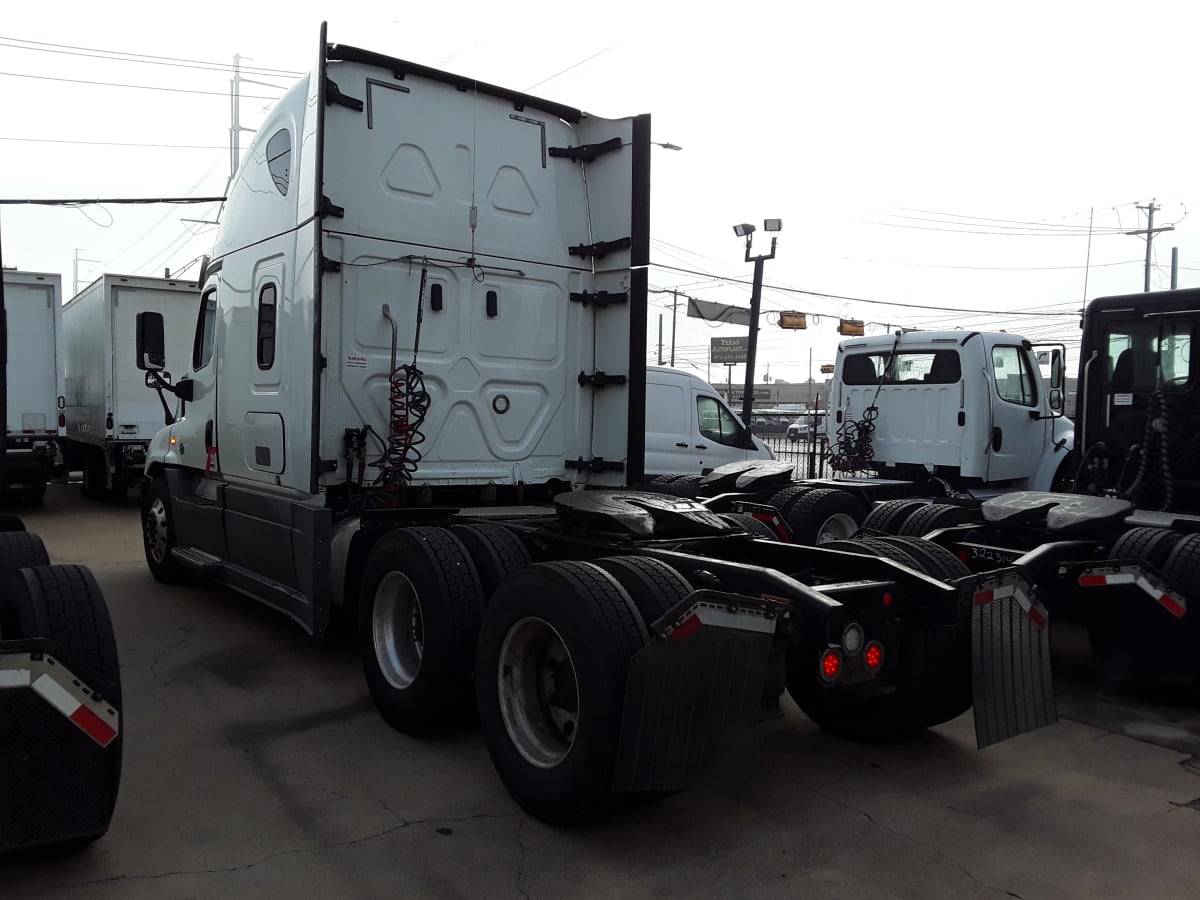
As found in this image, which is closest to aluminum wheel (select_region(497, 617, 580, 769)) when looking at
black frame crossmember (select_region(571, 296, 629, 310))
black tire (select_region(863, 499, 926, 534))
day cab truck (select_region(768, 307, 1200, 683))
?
day cab truck (select_region(768, 307, 1200, 683))

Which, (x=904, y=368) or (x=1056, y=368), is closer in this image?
(x=1056, y=368)

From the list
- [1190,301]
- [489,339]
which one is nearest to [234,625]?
[489,339]

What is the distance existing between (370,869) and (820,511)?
5345 mm

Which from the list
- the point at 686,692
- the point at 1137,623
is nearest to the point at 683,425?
the point at 1137,623

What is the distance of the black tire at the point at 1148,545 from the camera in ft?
17.9

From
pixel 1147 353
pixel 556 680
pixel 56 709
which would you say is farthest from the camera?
pixel 1147 353

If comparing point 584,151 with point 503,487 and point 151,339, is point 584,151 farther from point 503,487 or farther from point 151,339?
point 151,339

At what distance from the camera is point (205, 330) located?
25.2 feet

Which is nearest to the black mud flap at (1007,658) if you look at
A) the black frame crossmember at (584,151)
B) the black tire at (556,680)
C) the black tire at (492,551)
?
the black tire at (556,680)

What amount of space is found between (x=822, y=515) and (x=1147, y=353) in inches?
107

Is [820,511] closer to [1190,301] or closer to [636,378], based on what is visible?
[636,378]

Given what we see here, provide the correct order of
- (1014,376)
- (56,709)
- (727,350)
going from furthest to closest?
1. (727,350)
2. (1014,376)
3. (56,709)

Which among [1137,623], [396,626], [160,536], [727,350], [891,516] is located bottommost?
[160,536]

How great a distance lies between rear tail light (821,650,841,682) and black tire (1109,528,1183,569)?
107 inches
